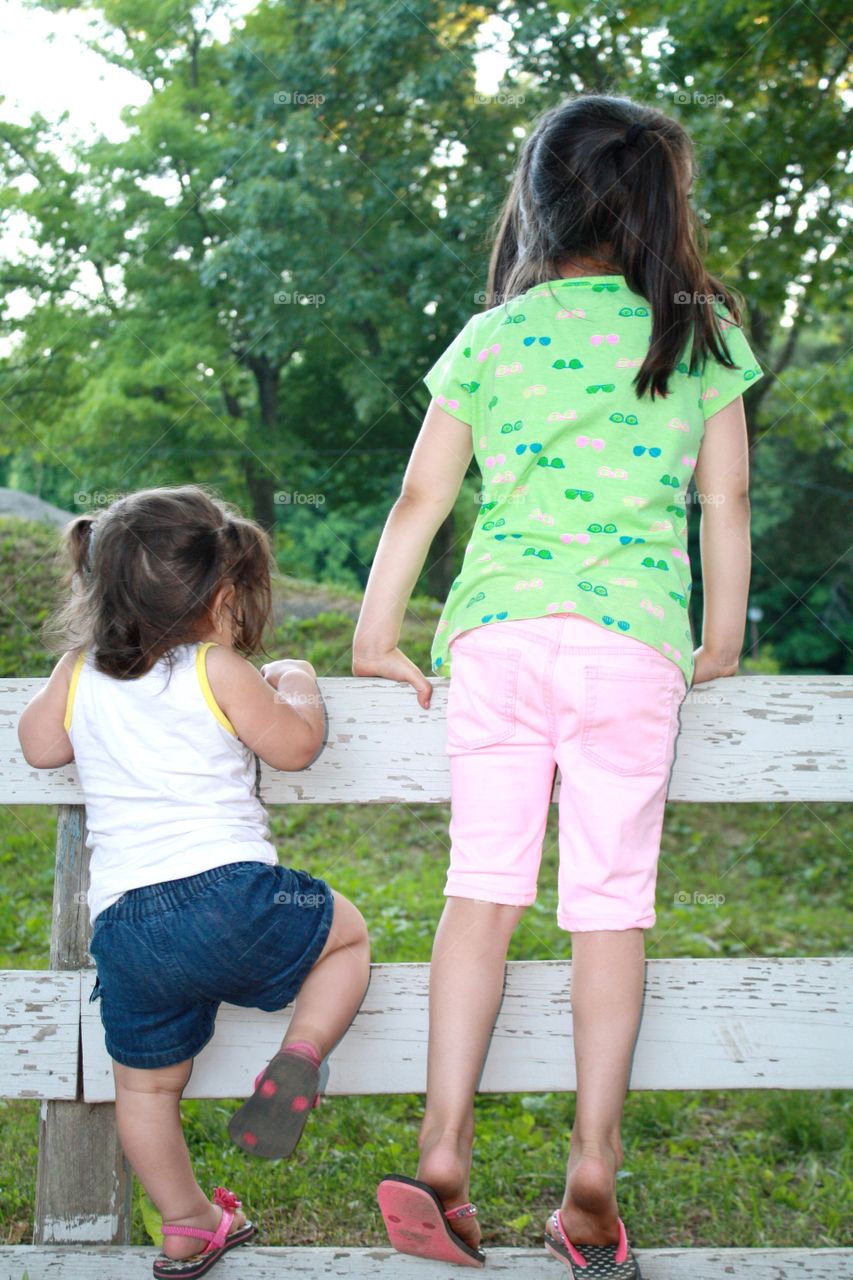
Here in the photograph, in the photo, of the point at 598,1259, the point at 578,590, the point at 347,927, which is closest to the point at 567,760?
the point at 578,590

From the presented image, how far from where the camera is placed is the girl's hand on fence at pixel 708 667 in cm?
207

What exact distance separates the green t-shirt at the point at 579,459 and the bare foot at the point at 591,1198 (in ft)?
2.43

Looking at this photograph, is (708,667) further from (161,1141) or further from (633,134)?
(161,1141)

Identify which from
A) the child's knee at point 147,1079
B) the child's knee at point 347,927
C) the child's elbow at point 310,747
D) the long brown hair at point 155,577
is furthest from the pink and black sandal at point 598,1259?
the long brown hair at point 155,577

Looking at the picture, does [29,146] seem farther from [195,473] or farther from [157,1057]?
[157,1057]

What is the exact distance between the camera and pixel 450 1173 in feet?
5.71

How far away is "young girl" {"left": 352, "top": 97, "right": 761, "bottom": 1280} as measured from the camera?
5.93ft

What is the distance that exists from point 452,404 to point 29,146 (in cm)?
1176

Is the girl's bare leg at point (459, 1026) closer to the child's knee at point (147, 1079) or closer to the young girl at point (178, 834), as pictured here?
the young girl at point (178, 834)

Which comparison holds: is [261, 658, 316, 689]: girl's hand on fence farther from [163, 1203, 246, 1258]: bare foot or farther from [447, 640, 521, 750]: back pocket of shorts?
[163, 1203, 246, 1258]: bare foot

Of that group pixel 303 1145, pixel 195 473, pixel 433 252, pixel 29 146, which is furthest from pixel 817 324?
pixel 303 1145

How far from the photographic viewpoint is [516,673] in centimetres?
184

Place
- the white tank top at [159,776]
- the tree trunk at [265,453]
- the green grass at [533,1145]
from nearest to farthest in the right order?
the white tank top at [159,776] → the green grass at [533,1145] → the tree trunk at [265,453]

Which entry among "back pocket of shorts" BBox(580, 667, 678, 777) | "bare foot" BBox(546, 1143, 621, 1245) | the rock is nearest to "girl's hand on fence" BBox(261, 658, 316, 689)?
"back pocket of shorts" BBox(580, 667, 678, 777)
